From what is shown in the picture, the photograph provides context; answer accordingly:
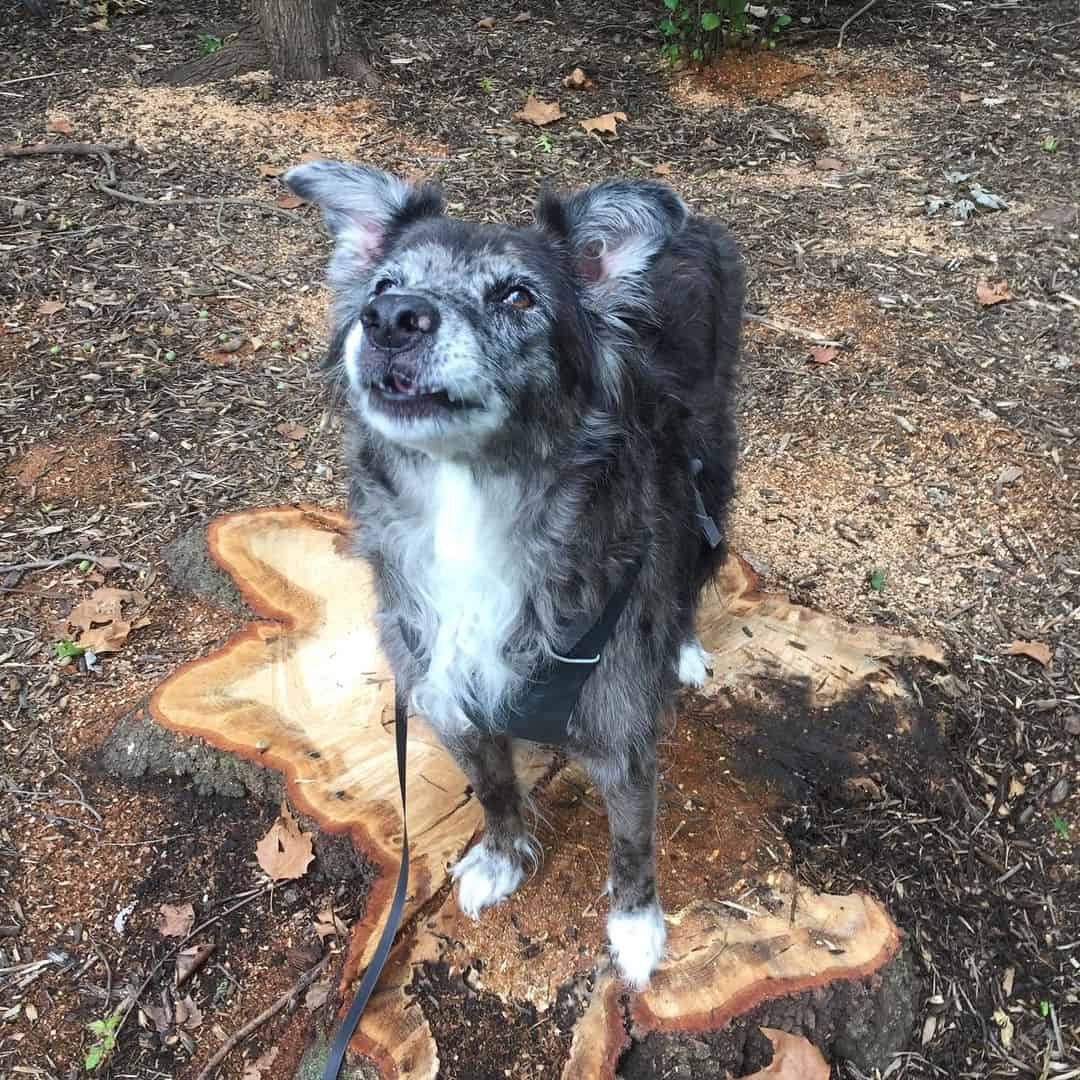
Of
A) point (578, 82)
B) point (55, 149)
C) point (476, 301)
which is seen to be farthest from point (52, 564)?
point (578, 82)

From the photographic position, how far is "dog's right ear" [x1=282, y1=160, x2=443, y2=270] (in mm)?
2686

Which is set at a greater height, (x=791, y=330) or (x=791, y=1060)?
(x=791, y=330)

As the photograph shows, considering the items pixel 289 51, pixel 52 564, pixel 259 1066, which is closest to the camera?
pixel 259 1066

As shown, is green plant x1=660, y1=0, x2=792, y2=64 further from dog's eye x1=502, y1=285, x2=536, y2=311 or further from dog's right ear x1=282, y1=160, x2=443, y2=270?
dog's eye x1=502, y1=285, x2=536, y2=311

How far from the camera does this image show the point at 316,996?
2.89 m

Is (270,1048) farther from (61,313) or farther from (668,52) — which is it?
(668,52)

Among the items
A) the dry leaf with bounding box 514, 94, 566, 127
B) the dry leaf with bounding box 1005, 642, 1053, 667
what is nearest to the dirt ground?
the dry leaf with bounding box 1005, 642, 1053, 667

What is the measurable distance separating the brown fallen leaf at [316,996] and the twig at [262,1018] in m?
0.03

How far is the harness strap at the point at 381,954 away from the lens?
2.60 m

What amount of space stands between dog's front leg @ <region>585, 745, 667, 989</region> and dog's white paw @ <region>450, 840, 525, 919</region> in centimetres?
31

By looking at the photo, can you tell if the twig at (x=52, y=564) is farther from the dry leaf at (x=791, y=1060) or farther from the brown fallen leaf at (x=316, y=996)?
the dry leaf at (x=791, y=1060)

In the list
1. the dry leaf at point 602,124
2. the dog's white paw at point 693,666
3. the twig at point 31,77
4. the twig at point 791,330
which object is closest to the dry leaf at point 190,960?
the dog's white paw at point 693,666

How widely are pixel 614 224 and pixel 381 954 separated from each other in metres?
2.10

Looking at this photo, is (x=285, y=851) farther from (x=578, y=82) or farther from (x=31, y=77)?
(x=31, y=77)
